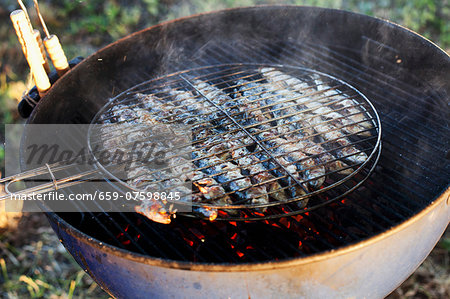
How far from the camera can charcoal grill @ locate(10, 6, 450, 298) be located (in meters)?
1.65

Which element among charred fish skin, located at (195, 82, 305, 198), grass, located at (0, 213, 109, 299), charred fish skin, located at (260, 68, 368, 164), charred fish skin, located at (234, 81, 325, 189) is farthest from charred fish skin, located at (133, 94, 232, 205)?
grass, located at (0, 213, 109, 299)

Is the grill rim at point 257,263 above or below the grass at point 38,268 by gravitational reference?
above

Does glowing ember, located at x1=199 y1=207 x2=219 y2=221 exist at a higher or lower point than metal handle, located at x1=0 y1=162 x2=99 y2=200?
lower

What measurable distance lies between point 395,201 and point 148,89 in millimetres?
1760

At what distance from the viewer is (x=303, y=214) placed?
83.7 inches

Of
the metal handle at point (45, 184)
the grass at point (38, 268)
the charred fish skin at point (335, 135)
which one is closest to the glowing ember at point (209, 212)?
the metal handle at point (45, 184)

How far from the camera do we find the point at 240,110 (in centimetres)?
262

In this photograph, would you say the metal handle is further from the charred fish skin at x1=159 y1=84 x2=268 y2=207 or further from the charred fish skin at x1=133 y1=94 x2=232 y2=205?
the charred fish skin at x1=159 y1=84 x2=268 y2=207

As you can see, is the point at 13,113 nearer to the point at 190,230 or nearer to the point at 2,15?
the point at 2,15

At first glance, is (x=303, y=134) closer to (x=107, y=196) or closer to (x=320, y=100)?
(x=320, y=100)

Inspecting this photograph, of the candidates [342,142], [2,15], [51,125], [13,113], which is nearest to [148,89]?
[51,125]

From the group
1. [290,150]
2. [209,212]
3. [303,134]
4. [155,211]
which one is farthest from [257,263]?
[303,134]

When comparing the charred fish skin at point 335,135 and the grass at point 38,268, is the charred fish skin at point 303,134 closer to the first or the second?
the charred fish skin at point 335,135

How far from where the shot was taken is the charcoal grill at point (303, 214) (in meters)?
1.65
